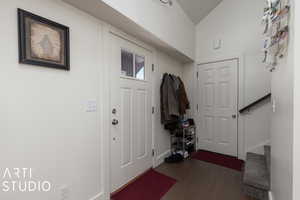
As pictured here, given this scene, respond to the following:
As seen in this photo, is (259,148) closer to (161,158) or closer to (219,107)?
(219,107)

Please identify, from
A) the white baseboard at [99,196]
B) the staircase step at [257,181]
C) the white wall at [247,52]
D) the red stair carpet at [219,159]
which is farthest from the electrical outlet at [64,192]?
the white wall at [247,52]

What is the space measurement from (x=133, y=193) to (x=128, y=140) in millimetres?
638

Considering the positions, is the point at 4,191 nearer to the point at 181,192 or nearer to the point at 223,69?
the point at 181,192

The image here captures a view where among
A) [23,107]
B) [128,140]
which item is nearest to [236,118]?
[128,140]

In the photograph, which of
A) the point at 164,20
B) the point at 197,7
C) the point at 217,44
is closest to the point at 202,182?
the point at 164,20

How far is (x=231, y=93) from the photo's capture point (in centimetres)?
300

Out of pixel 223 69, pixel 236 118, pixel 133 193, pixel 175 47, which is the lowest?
pixel 133 193

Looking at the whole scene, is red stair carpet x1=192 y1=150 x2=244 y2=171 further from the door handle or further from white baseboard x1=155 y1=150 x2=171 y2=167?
the door handle

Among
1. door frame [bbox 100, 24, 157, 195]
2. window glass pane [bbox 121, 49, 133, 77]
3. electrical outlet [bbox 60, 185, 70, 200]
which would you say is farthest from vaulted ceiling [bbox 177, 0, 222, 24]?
A: electrical outlet [bbox 60, 185, 70, 200]

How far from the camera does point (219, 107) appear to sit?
124 inches

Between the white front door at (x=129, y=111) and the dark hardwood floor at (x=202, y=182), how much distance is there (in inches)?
20.6

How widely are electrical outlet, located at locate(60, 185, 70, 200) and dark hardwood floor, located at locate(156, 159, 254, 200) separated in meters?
1.02

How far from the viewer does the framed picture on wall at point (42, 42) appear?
105cm

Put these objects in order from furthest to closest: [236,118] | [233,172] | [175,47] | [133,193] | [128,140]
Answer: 1. [236,118]
2. [175,47]
3. [233,172]
4. [128,140]
5. [133,193]
